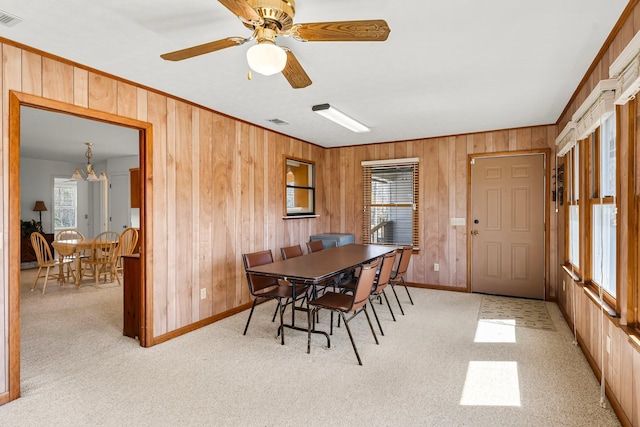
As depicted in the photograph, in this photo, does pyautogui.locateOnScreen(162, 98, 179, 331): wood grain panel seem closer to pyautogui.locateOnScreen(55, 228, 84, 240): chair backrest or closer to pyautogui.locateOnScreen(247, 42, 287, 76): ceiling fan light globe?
pyautogui.locateOnScreen(247, 42, 287, 76): ceiling fan light globe

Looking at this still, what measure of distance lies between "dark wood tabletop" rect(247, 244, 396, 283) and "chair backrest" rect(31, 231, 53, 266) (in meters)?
4.30

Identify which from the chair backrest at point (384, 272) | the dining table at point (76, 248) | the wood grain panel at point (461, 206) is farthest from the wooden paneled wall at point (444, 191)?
the dining table at point (76, 248)

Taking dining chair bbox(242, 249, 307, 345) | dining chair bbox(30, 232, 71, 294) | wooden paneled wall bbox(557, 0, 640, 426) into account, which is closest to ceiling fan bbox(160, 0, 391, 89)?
wooden paneled wall bbox(557, 0, 640, 426)

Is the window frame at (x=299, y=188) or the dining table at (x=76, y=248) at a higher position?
the window frame at (x=299, y=188)

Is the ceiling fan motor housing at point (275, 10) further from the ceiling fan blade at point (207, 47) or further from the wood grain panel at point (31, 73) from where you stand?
the wood grain panel at point (31, 73)

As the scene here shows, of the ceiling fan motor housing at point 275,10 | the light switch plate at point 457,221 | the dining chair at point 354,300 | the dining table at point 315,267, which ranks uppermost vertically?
the ceiling fan motor housing at point 275,10

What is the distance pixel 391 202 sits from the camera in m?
5.96

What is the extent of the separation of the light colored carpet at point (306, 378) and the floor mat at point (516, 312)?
0.54 feet

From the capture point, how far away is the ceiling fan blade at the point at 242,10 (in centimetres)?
155

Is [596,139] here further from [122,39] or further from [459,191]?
[122,39]

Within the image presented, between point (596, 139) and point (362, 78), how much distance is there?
1.97 m

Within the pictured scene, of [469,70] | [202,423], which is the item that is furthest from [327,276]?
[469,70]

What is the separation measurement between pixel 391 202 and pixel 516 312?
248 cm

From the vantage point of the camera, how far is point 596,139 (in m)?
2.87
